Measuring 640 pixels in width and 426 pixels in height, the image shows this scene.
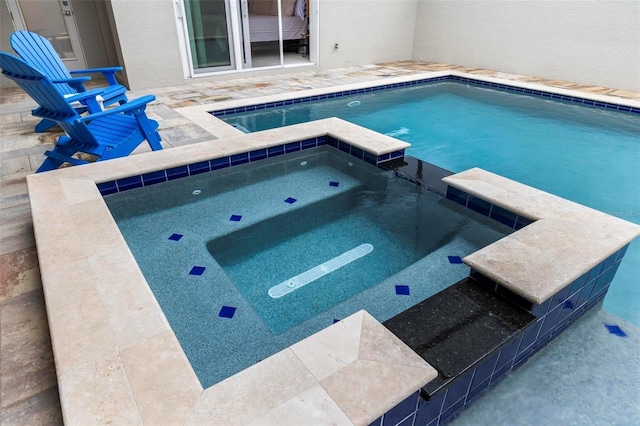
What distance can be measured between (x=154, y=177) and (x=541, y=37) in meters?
6.70

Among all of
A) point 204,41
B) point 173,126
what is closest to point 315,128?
point 173,126

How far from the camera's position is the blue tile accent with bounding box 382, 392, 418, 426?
114cm

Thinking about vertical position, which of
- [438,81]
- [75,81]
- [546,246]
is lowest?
[546,246]

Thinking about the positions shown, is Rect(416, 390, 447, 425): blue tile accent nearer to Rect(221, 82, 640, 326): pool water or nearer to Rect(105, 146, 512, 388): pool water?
Rect(105, 146, 512, 388): pool water

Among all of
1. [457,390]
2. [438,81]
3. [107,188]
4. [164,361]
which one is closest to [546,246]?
[457,390]

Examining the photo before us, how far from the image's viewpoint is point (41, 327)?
1.54 meters

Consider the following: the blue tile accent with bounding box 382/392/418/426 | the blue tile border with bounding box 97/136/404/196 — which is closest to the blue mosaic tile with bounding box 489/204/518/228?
the blue tile border with bounding box 97/136/404/196

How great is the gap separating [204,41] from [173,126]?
2.78 meters

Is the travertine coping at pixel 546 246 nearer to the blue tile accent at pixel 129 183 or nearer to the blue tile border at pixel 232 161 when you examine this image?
the blue tile border at pixel 232 161

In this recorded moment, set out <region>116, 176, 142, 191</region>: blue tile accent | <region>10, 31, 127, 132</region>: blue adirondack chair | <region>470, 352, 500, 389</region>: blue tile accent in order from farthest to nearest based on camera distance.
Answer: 1. <region>10, 31, 127, 132</region>: blue adirondack chair
2. <region>116, 176, 142, 191</region>: blue tile accent
3. <region>470, 352, 500, 389</region>: blue tile accent

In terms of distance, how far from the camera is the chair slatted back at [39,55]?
3.02 m

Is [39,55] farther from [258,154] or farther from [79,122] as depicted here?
[258,154]

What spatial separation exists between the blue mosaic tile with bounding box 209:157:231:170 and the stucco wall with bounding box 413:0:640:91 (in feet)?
19.9

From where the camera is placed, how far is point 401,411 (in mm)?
1178
